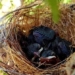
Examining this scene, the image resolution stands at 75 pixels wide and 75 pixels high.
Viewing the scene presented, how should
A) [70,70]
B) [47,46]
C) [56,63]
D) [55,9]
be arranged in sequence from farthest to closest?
[47,46] < [56,63] < [70,70] < [55,9]

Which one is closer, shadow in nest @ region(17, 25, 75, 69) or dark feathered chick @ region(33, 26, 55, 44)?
shadow in nest @ region(17, 25, 75, 69)

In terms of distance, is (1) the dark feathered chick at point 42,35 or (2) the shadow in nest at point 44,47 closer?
(2) the shadow in nest at point 44,47

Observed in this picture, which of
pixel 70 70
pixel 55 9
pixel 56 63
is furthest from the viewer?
pixel 56 63

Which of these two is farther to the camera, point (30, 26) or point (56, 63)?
point (30, 26)

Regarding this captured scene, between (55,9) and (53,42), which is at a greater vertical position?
(55,9)

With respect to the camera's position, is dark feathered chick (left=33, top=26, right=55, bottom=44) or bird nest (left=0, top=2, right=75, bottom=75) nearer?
bird nest (left=0, top=2, right=75, bottom=75)

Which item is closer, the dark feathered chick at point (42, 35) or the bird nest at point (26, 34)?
the bird nest at point (26, 34)

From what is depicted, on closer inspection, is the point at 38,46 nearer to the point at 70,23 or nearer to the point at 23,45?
the point at 23,45

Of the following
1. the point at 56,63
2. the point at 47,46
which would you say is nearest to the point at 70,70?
the point at 56,63
